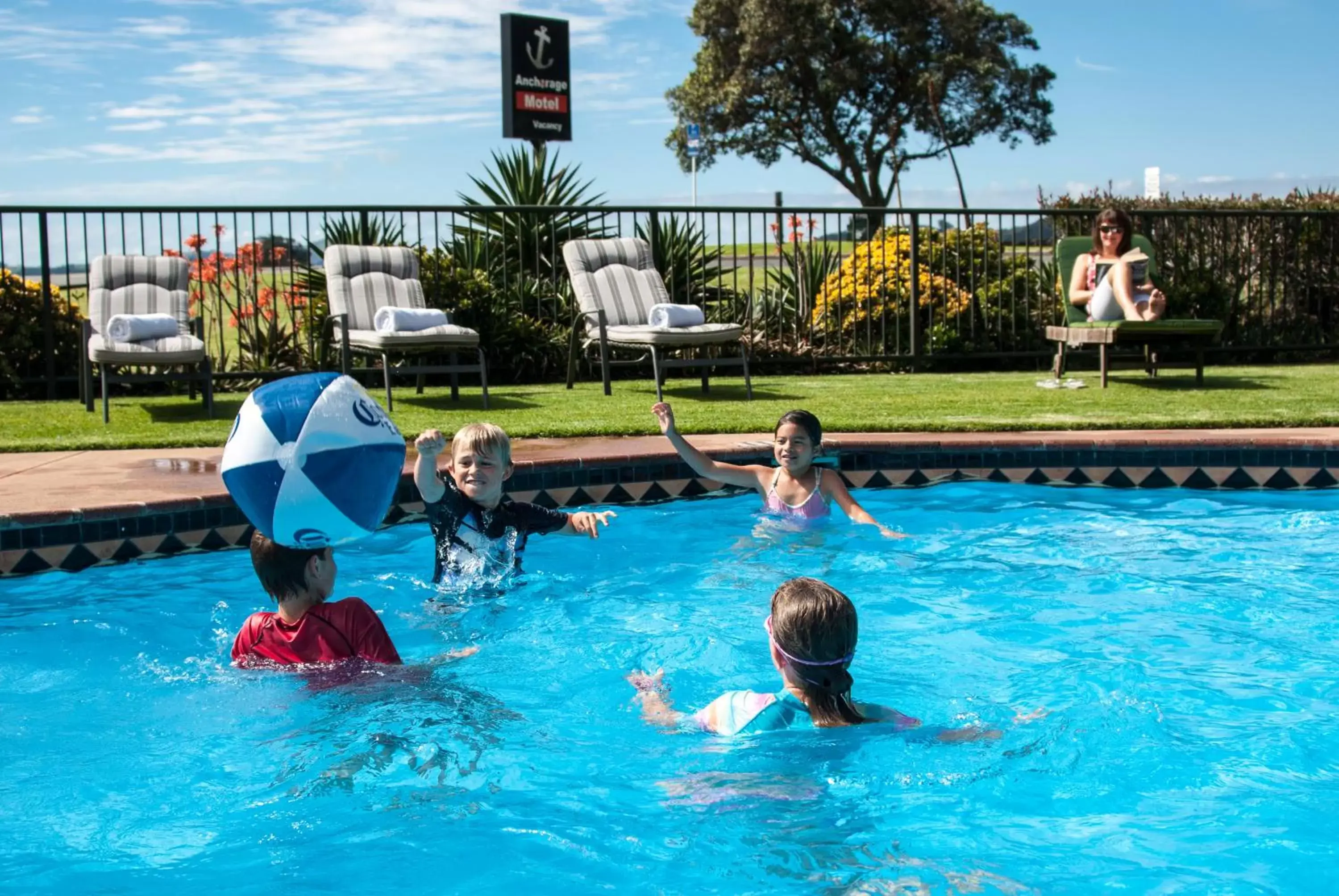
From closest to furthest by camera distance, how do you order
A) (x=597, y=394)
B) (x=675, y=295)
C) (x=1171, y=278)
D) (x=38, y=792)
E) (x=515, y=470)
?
1. (x=38, y=792)
2. (x=515, y=470)
3. (x=597, y=394)
4. (x=675, y=295)
5. (x=1171, y=278)

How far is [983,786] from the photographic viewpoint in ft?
12.4

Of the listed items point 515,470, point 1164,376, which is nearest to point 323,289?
point 515,470

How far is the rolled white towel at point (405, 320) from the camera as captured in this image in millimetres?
9938

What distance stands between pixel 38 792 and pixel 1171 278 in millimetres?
12651

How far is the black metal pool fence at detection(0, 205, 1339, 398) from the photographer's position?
36.8ft

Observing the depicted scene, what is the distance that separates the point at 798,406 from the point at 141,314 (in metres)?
5.14

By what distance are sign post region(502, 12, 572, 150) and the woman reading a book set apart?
27.8 feet

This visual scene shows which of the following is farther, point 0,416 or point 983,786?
point 0,416

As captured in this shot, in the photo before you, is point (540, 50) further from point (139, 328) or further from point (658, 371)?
point (139, 328)

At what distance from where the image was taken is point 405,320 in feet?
32.8

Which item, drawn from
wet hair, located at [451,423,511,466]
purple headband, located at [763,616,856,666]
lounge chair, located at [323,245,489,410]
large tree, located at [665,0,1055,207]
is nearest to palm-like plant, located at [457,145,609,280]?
lounge chair, located at [323,245,489,410]

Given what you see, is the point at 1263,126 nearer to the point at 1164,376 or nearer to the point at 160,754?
the point at 1164,376

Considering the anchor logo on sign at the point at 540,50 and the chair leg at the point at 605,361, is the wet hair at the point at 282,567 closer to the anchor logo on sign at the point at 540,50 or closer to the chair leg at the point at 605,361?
the chair leg at the point at 605,361

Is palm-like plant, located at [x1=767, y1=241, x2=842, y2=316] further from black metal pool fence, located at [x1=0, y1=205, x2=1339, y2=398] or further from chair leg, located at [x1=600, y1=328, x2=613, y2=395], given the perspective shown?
chair leg, located at [x1=600, y1=328, x2=613, y2=395]
